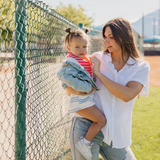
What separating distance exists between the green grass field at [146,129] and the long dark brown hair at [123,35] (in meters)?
1.09

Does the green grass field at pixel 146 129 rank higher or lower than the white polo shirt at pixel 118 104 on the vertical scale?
lower

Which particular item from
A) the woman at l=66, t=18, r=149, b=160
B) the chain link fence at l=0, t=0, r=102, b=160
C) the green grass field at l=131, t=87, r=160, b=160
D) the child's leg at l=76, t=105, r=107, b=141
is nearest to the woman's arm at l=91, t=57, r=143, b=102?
the woman at l=66, t=18, r=149, b=160

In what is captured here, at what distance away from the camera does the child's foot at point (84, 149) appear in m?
1.94

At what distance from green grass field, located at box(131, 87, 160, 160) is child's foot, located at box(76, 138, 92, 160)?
1.34 metres

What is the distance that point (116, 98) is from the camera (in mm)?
2053

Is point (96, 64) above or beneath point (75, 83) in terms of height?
above

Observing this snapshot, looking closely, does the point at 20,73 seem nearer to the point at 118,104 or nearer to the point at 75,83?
the point at 75,83

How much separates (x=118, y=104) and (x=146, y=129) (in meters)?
2.92

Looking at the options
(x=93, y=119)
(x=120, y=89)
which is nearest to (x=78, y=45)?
(x=120, y=89)

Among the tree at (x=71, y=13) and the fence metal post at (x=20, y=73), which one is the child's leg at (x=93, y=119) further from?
the tree at (x=71, y=13)

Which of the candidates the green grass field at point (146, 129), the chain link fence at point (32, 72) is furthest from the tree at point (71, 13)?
the chain link fence at point (32, 72)

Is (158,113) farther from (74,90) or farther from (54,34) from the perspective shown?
(74,90)

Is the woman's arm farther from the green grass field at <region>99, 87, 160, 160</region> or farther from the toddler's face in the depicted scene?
the green grass field at <region>99, 87, 160, 160</region>

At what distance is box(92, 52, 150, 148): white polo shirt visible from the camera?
6.61 feet
